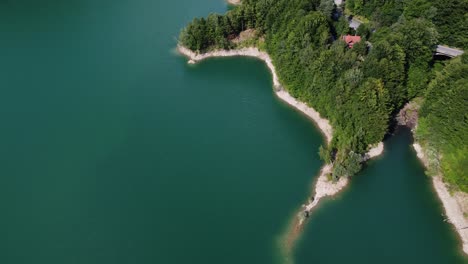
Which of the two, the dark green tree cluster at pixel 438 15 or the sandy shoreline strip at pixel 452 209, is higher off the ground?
the dark green tree cluster at pixel 438 15

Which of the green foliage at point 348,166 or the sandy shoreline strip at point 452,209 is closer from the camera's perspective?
the sandy shoreline strip at point 452,209

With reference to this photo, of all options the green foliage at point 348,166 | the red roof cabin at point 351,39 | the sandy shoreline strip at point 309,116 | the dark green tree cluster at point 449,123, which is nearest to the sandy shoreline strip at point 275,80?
the sandy shoreline strip at point 309,116

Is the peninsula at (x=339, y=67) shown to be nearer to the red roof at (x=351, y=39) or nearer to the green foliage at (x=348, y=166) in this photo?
the green foliage at (x=348, y=166)

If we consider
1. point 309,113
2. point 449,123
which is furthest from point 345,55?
point 449,123

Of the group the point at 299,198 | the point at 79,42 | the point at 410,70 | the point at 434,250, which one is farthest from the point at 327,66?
the point at 79,42

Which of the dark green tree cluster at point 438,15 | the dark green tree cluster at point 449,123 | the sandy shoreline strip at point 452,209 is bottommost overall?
the sandy shoreline strip at point 452,209

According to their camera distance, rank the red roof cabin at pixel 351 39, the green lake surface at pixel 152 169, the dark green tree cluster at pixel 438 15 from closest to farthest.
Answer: the green lake surface at pixel 152 169 → the dark green tree cluster at pixel 438 15 → the red roof cabin at pixel 351 39

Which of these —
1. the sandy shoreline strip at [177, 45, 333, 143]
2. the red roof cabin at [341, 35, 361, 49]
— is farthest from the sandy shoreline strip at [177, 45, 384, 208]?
the red roof cabin at [341, 35, 361, 49]

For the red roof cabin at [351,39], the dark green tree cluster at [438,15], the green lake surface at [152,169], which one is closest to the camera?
the green lake surface at [152,169]
